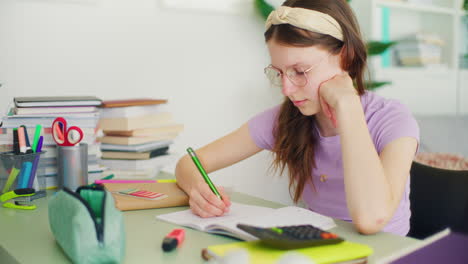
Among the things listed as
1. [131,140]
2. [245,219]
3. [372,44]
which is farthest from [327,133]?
[372,44]

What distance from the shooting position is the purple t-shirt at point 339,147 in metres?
1.16

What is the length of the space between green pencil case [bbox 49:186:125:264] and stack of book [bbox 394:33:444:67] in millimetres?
2684

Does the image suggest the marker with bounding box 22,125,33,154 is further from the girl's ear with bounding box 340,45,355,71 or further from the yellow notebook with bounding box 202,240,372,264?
the girl's ear with bounding box 340,45,355,71

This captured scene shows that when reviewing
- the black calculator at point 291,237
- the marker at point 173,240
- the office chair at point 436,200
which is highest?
the black calculator at point 291,237

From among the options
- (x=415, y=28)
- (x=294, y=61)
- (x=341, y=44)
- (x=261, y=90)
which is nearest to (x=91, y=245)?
(x=294, y=61)

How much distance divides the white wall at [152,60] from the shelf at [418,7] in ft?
2.86

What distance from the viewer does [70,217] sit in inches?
30.0

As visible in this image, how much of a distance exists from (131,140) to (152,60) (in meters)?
0.65

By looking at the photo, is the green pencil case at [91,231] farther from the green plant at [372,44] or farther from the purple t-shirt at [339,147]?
the green plant at [372,44]

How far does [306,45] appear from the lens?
1.12 m

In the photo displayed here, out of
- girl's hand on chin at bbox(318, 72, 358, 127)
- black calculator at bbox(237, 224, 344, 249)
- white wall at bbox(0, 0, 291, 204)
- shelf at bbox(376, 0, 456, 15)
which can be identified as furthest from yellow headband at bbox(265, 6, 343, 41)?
shelf at bbox(376, 0, 456, 15)

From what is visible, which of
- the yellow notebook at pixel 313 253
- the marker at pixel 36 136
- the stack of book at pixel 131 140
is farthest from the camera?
the stack of book at pixel 131 140

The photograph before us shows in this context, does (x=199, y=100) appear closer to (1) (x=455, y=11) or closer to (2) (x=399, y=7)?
(2) (x=399, y=7)

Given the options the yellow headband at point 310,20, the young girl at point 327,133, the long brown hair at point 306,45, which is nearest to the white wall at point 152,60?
the young girl at point 327,133
